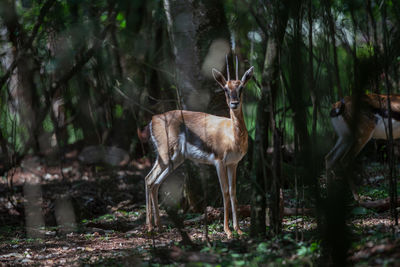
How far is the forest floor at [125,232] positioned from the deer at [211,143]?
420 mm

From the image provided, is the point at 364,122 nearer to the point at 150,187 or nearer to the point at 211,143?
the point at 211,143

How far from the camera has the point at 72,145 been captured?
12.8m

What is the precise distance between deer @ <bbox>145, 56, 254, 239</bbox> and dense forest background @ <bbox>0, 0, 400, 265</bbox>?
26cm

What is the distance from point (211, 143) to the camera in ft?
20.2

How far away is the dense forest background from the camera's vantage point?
3471 mm

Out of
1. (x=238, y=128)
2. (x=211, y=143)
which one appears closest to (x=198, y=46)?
(x=211, y=143)

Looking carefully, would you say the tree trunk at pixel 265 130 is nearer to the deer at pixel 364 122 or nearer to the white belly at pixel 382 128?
the deer at pixel 364 122

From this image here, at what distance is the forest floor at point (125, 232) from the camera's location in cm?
374

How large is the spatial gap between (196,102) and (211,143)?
3.35 ft

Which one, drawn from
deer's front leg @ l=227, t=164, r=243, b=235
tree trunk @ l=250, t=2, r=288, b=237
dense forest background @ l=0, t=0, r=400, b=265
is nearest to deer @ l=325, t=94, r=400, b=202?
dense forest background @ l=0, t=0, r=400, b=265

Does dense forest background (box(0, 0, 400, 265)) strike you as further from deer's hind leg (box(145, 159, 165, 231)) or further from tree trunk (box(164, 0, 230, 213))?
deer's hind leg (box(145, 159, 165, 231))

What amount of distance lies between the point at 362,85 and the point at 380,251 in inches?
82.2

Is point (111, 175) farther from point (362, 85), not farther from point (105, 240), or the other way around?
point (362, 85)

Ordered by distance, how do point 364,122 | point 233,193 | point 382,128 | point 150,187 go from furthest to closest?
point 382,128
point 364,122
point 150,187
point 233,193
